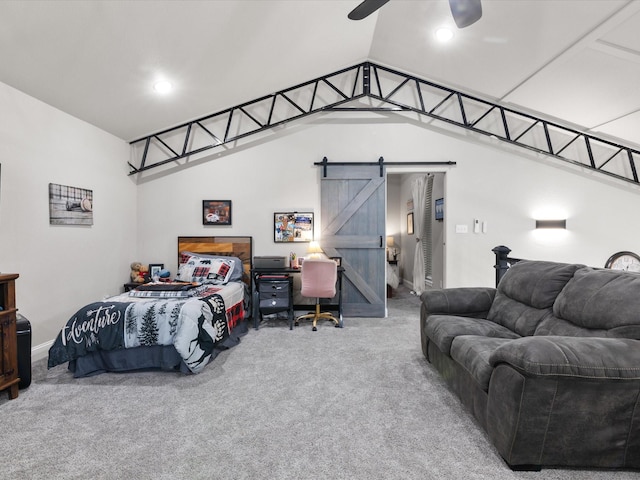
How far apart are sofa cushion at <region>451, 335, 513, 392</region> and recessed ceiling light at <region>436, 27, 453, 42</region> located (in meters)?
3.14

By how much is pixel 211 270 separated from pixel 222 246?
0.62 metres

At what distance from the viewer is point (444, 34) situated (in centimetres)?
363

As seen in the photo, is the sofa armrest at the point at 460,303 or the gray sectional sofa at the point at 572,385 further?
the sofa armrest at the point at 460,303

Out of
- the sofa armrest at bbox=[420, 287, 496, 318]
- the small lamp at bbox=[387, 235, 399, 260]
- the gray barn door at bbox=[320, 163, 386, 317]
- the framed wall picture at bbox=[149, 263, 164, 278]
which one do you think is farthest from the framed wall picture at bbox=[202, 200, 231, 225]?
the small lamp at bbox=[387, 235, 399, 260]

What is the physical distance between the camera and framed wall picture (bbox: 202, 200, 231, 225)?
16.3 feet

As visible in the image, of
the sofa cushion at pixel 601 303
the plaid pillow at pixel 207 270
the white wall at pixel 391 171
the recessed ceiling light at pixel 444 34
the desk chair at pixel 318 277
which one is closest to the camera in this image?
the sofa cushion at pixel 601 303

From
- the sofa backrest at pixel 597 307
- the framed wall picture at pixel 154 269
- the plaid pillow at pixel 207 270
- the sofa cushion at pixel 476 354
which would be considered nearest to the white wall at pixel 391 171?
the framed wall picture at pixel 154 269

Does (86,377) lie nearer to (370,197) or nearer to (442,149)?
(370,197)

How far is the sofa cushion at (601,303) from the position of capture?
1830 mm

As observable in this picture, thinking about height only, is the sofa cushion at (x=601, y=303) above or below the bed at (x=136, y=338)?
above

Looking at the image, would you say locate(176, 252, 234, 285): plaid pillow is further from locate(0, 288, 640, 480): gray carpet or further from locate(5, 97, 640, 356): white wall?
locate(0, 288, 640, 480): gray carpet

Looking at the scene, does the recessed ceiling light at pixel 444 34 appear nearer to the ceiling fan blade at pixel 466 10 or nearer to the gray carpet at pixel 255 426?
the ceiling fan blade at pixel 466 10

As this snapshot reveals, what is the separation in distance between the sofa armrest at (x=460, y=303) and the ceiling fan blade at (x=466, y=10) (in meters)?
2.19

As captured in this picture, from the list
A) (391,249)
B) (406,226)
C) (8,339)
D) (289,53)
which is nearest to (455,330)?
(8,339)
